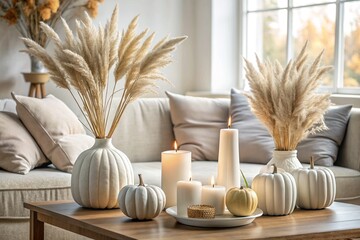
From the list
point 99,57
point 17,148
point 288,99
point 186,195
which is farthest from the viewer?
point 17,148

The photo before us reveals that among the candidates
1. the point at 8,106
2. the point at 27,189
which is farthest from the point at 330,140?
the point at 8,106

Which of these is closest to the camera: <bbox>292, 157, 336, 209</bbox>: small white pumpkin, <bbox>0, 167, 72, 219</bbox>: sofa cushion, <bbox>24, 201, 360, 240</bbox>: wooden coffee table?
<bbox>24, 201, 360, 240</bbox>: wooden coffee table

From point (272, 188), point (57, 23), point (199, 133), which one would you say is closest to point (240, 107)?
point (199, 133)

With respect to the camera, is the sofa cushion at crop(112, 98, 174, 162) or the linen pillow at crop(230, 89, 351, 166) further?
the sofa cushion at crop(112, 98, 174, 162)

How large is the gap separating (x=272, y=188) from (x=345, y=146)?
174 cm

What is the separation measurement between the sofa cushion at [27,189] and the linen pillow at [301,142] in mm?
1225

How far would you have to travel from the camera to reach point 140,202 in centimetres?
261

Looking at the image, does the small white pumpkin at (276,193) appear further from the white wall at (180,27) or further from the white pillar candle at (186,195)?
the white wall at (180,27)

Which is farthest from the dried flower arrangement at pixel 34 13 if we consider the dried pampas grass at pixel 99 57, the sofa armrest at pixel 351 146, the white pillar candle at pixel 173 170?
the white pillar candle at pixel 173 170

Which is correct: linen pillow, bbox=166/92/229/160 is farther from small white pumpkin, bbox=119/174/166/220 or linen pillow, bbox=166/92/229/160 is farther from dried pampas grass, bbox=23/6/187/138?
small white pumpkin, bbox=119/174/166/220

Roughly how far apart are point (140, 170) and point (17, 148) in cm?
70

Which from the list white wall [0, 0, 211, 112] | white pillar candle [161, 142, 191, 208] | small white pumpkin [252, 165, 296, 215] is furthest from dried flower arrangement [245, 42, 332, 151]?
white wall [0, 0, 211, 112]

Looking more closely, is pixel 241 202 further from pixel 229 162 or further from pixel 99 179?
pixel 99 179

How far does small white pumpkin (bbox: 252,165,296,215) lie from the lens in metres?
2.76
